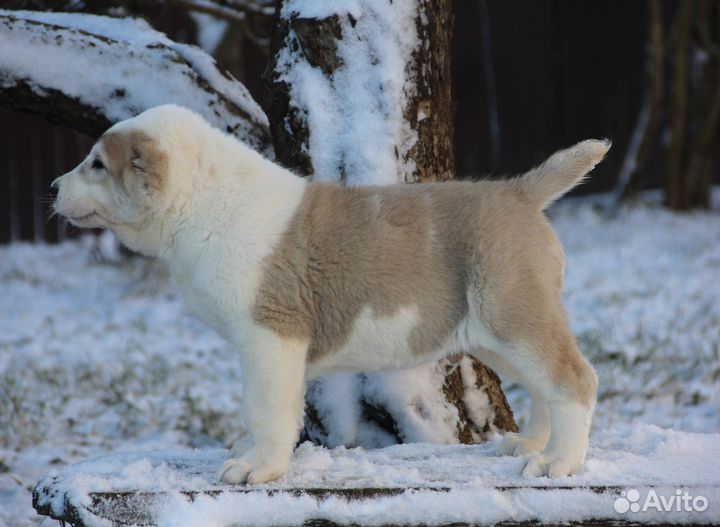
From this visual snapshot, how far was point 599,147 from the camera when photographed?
3.16 m

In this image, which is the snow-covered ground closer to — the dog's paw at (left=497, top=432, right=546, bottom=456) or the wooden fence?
the dog's paw at (left=497, top=432, right=546, bottom=456)

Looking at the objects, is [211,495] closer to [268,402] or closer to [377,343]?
[268,402]

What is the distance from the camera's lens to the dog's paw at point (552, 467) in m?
2.94

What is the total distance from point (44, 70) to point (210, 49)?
4492mm

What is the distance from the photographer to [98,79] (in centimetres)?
411

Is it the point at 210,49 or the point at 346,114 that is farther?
the point at 210,49

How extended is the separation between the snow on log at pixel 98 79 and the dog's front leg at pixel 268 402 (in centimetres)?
151

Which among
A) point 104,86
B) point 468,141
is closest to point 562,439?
point 104,86

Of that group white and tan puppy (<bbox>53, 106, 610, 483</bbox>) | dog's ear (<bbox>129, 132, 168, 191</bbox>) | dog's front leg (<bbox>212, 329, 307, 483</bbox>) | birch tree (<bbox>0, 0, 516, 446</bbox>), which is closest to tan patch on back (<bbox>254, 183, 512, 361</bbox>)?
white and tan puppy (<bbox>53, 106, 610, 483</bbox>)

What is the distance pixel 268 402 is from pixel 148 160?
32.5 inches

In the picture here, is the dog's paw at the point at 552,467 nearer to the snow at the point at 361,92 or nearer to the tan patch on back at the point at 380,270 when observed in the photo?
the tan patch on back at the point at 380,270

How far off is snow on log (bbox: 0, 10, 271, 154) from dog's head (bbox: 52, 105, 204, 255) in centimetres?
106

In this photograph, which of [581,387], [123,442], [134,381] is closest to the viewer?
[581,387]

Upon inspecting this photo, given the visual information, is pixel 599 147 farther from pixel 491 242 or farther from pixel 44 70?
pixel 44 70
